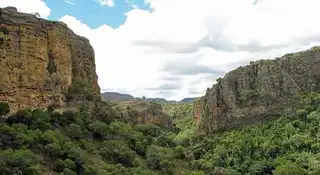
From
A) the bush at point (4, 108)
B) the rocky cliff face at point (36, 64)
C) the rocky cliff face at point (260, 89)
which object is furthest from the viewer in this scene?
the rocky cliff face at point (260, 89)

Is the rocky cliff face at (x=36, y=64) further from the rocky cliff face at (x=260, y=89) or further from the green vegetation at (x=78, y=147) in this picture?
the rocky cliff face at (x=260, y=89)

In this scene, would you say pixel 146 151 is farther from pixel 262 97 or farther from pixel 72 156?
pixel 262 97

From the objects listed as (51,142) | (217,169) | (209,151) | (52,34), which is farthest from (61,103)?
(209,151)

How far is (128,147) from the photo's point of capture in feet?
203

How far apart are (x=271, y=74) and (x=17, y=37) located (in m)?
76.0

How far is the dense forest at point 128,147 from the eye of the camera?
47.2m

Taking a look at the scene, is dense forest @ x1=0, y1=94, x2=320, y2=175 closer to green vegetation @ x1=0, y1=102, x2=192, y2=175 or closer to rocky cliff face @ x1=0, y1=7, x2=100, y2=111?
green vegetation @ x1=0, y1=102, x2=192, y2=175

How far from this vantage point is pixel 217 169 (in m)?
79.2

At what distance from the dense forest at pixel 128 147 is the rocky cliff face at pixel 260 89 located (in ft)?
27.0

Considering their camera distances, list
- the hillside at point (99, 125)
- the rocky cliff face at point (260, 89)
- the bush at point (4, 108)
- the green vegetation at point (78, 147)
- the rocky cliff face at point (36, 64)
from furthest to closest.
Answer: the rocky cliff face at point (260, 89) → the rocky cliff face at point (36, 64) → the bush at point (4, 108) → the hillside at point (99, 125) → the green vegetation at point (78, 147)

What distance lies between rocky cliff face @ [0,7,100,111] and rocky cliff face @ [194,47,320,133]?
2142 inches

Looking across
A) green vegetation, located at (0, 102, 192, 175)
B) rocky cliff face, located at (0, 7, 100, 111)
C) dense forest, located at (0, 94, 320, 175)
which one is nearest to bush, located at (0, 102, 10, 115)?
dense forest, located at (0, 94, 320, 175)

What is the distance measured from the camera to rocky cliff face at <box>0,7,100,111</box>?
57500 millimetres

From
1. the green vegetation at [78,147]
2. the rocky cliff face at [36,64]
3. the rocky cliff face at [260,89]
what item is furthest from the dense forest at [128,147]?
the rocky cliff face at [260,89]
